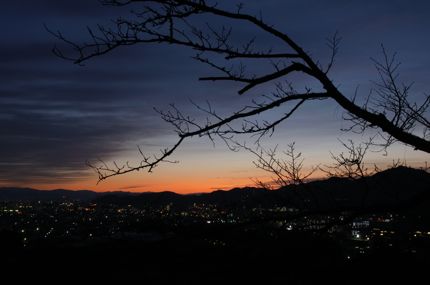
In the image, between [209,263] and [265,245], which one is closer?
[265,245]

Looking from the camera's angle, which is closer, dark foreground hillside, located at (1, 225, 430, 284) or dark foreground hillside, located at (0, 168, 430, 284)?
dark foreground hillside, located at (0, 168, 430, 284)

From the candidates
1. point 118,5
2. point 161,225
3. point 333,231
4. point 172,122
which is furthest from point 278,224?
point 118,5

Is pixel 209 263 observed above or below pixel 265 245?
below

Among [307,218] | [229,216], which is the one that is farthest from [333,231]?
[229,216]

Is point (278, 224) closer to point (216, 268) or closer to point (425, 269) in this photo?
point (216, 268)

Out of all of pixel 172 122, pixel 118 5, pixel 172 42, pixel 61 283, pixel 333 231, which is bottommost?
pixel 61 283

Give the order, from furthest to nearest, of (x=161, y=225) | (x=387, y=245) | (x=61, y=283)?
1. (x=387, y=245)
2. (x=61, y=283)
3. (x=161, y=225)

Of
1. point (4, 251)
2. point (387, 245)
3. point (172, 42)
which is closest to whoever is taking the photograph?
point (172, 42)

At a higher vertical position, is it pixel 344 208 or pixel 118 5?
pixel 118 5

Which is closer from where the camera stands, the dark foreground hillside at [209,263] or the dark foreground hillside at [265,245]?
the dark foreground hillside at [265,245]

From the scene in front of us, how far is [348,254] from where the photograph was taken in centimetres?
908

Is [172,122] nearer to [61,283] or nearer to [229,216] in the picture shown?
[229,216]

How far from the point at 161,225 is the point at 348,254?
253 inches

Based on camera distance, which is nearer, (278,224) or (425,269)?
(278,224)
